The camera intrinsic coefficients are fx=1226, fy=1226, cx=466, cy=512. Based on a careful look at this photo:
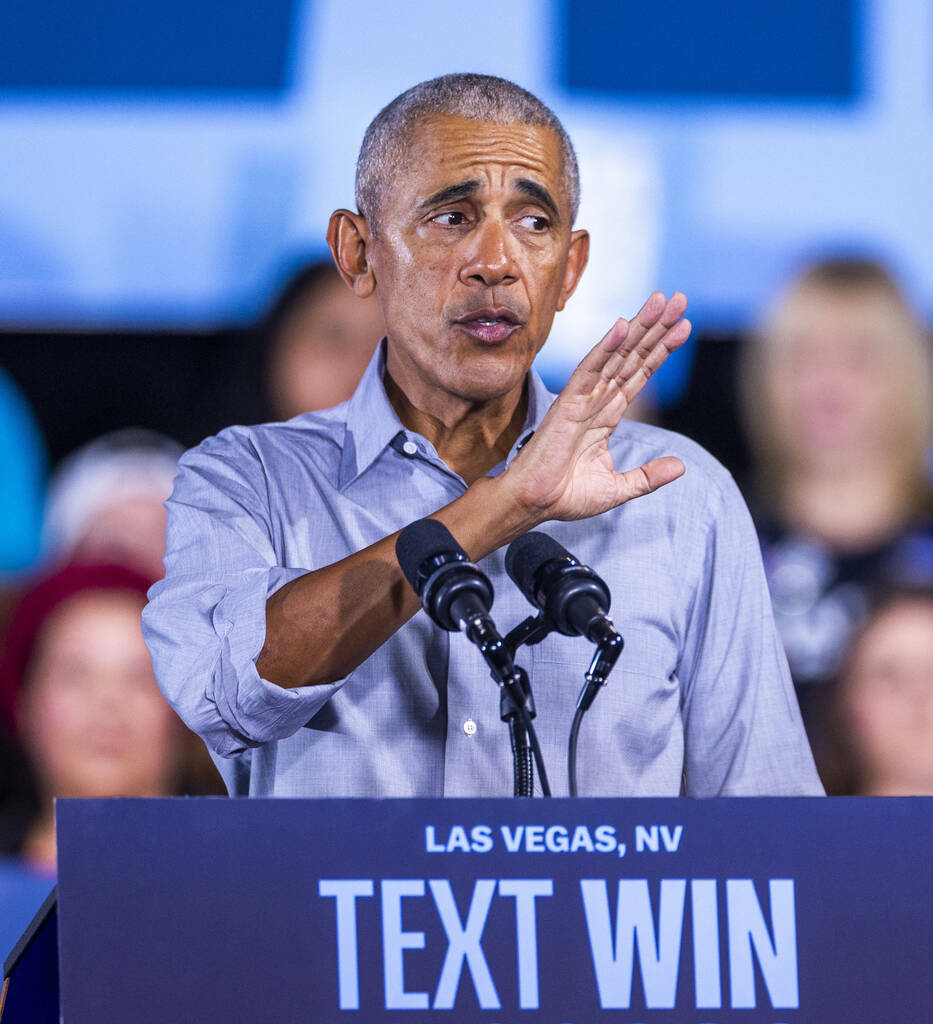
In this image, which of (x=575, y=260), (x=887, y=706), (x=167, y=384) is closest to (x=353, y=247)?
(x=575, y=260)

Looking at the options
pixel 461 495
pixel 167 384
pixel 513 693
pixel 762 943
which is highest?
pixel 167 384

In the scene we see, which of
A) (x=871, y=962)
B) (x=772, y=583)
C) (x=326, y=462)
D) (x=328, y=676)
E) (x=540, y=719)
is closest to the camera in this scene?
(x=871, y=962)

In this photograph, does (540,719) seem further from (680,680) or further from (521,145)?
(521,145)

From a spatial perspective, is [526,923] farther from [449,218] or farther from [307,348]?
[307,348]

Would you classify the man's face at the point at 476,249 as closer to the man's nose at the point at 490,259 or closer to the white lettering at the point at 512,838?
the man's nose at the point at 490,259

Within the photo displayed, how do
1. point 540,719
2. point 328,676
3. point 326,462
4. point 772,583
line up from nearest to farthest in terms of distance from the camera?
1. point 328,676
2. point 540,719
3. point 326,462
4. point 772,583

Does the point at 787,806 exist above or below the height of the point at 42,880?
below

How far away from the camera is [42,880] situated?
3.25 meters

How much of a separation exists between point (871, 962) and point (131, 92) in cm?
303

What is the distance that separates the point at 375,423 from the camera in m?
1.76

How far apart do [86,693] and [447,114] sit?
2079mm

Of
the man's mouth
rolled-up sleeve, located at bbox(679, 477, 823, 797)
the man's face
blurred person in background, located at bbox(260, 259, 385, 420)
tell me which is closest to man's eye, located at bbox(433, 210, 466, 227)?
the man's face

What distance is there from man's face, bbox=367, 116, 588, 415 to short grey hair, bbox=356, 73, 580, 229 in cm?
2

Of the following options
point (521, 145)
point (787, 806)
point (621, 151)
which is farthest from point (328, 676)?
point (621, 151)
